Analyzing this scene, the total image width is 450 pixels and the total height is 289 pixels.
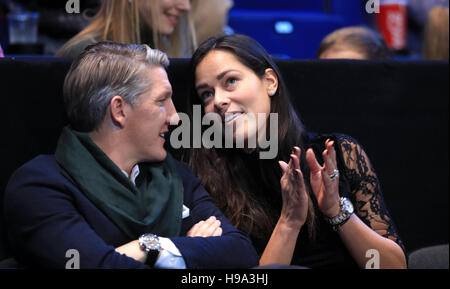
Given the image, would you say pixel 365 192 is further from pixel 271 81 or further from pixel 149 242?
pixel 149 242

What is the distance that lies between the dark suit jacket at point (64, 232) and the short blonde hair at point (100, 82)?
0.15m

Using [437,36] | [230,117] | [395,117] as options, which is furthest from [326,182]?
[437,36]

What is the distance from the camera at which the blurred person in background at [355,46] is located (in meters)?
2.85

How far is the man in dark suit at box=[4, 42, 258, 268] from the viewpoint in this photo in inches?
62.6

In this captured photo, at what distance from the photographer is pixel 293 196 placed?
1.91 m

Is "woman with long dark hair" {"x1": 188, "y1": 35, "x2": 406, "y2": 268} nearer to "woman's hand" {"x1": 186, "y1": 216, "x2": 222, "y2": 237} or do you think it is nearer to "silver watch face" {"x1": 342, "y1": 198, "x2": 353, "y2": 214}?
"silver watch face" {"x1": 342, "y1": 198, "x2": 353, "y2": 214}

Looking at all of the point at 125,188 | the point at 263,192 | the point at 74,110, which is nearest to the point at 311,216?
the point at 263,192

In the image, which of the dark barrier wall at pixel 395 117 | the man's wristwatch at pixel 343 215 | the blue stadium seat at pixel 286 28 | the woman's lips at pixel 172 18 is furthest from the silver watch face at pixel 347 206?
the blue stadium seat at pixel 286 28

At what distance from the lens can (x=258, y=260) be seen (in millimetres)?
1856

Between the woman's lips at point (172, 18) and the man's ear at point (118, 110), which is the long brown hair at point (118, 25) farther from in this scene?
the man's ear at point (118, 110)

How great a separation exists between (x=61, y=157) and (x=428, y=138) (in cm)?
154

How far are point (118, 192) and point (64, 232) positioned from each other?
0.19 metres

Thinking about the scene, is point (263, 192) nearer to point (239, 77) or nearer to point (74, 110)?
point (239, 77)

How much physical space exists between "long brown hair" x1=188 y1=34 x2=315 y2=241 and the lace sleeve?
0.14 metres
